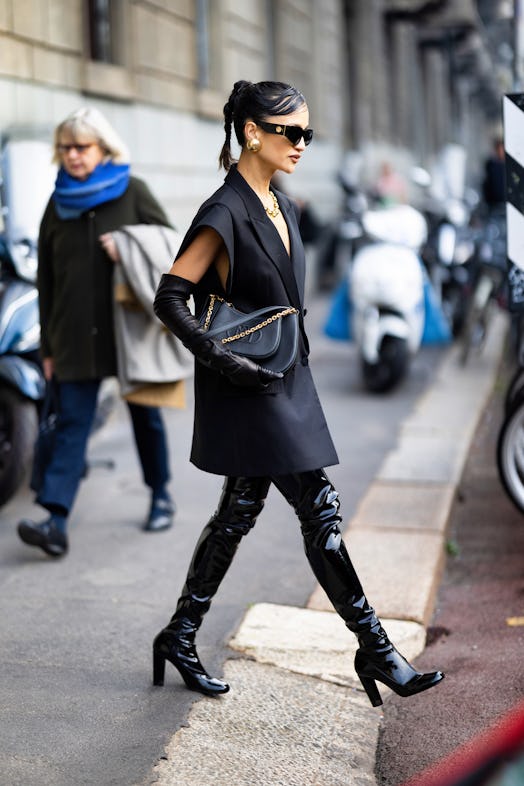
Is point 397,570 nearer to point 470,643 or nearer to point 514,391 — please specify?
point 470,643

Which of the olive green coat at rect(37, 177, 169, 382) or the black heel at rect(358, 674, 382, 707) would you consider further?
the olive green coat at rect(37, 177, 169, 382)

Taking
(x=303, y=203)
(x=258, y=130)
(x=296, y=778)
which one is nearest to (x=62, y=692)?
(x=296, y=778)

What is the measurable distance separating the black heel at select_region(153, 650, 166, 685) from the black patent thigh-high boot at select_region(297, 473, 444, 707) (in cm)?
60

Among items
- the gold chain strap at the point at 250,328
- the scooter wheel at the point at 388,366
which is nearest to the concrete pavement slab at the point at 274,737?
the gold chain strap at the point at 250,328

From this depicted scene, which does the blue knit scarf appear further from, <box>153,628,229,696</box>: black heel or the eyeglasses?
<box>153,628,229,696</box>: black heel

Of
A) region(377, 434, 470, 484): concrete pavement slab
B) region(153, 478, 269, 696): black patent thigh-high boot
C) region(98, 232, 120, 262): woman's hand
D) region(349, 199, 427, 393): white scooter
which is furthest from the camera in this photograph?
region(349, 199, 427, 393): white scooter

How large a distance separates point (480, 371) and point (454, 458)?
3236 millimetres

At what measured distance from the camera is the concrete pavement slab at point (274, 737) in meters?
3.02

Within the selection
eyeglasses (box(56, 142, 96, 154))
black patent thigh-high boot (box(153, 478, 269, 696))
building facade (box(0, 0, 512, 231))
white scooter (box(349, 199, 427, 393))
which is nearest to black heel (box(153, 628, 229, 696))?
black patent thigh-high boot (box(153, 478, 269, 696))

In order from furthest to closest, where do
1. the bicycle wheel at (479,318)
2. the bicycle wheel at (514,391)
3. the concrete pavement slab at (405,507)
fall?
the bicycle wheel at (479,318), the concrete pavement slab at (405,507), the bicycle wheel at (514,391)

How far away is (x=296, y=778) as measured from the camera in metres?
3.01

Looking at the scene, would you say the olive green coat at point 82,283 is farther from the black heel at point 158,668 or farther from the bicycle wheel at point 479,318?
the bicycle wheel at point 479,318

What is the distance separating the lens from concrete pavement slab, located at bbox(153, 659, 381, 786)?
9.89 ft

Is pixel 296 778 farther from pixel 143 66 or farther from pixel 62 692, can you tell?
pixel 143 66
